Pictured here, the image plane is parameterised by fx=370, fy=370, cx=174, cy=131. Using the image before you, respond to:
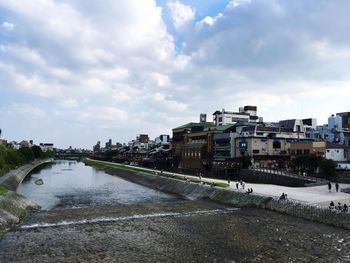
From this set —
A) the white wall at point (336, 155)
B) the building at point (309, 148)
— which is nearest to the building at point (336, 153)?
the white wall at point (336, 155)

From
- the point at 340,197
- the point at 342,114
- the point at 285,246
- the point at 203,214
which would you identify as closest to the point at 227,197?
the point at 203,214

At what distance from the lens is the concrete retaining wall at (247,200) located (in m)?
37.4

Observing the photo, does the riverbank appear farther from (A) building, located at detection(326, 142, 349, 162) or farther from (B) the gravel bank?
(A) building, located at detection(326, 142, 349, 162)

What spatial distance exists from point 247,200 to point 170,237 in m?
20.4

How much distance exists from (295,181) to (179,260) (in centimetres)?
4199

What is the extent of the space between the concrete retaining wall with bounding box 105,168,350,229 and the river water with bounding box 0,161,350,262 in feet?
4.78

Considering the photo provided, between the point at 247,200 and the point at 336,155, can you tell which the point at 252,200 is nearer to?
the point at 247,200

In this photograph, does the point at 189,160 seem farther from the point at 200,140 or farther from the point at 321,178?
the point at 321,178

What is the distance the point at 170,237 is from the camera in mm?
32281

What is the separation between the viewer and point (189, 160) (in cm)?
11450

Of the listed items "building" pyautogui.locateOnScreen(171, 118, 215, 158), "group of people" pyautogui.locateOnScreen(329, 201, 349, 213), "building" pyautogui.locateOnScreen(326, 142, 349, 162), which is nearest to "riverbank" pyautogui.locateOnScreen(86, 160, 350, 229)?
"group of people" pyautogui.locateOnScreen(329, 201, 349, 213)

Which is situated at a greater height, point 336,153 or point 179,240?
point 336,153

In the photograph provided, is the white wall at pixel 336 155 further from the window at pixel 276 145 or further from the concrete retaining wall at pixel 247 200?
the concrete retaining wall at pixel 247 200

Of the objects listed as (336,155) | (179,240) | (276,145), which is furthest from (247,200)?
(276,145)
